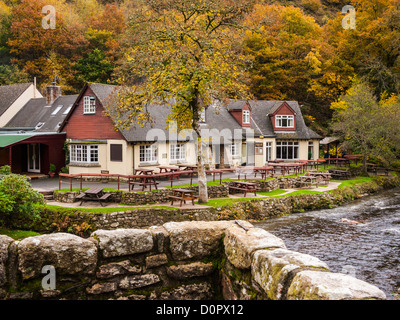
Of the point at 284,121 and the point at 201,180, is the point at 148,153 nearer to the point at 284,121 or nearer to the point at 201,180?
the point at 201,180

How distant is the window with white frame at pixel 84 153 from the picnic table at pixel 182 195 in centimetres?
1006

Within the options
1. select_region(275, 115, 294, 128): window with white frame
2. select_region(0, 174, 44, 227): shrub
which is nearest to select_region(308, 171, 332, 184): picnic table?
select_region(275, 115, 294, 128): window with white frame

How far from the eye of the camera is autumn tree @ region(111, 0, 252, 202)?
1997cm

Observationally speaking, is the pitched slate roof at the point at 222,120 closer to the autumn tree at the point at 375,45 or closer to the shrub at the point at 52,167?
the shrub at the point at 52,167

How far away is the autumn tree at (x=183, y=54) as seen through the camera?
65.5ft

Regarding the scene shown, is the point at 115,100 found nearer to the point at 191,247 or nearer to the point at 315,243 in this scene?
the point at 315,243

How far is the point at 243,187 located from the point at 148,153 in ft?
27.5

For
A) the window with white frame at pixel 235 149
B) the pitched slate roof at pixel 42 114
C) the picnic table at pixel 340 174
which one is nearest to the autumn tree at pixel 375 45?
the picnic table at pixel 340 174

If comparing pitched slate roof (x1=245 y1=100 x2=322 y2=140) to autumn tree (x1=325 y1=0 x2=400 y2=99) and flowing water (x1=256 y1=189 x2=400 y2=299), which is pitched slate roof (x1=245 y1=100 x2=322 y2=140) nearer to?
autumn tree (x1=325 y1=0 x2=400 y2=99)

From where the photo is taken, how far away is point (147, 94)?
20219mm

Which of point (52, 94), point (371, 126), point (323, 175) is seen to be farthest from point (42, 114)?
point (371, 126)

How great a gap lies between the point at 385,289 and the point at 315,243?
546 centimetres

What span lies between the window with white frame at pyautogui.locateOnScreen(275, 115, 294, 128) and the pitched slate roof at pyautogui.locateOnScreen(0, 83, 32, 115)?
96.3 feet

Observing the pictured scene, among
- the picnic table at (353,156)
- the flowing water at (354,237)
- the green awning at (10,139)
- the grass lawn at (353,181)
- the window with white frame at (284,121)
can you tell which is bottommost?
the flowing water at (354,237)
